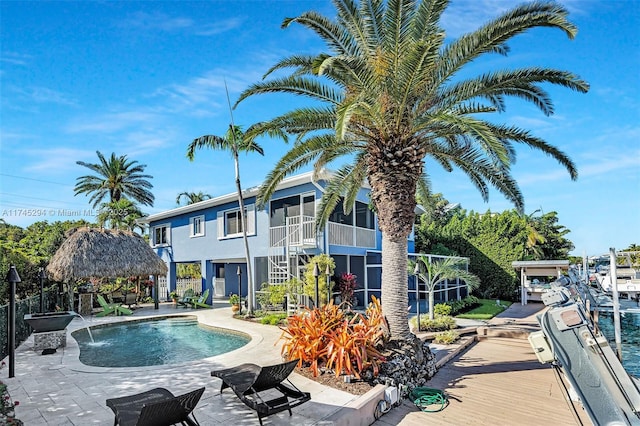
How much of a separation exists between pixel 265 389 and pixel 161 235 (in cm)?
2306

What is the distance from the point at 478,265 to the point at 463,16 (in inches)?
722

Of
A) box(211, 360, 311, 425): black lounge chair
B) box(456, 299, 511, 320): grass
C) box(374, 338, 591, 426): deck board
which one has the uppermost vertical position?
box(211, 360, 311, 425): black lounge chair

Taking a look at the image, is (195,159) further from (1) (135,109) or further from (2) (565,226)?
(2) (565,226)

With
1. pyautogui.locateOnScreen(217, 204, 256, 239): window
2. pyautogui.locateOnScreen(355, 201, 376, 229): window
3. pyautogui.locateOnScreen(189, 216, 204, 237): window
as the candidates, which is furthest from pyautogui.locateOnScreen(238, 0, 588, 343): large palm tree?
pyautogui.locateOnScreen(189, 216, 204, 237): window

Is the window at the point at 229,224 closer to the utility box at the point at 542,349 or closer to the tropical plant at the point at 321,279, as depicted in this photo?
the tropical plant at the point at 321,279

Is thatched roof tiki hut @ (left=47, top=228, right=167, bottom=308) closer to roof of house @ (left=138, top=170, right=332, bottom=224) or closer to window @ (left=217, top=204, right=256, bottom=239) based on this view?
roof of house @ (left=138, top=170, right=332, bottom=224)

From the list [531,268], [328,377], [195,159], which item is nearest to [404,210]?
[328,377]

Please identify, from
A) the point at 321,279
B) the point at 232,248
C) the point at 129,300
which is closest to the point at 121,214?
the point at 129,300

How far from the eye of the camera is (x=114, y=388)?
24.0ft

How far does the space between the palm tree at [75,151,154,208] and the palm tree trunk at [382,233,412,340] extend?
29.9m

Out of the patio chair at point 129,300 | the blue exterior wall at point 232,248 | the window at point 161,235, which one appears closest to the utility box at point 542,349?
the blue exterior wall at point 232,248

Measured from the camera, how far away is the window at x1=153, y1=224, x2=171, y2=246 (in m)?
25.9

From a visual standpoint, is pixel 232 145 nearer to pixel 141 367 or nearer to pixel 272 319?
pixel 272 319

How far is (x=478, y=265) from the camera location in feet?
78.2
